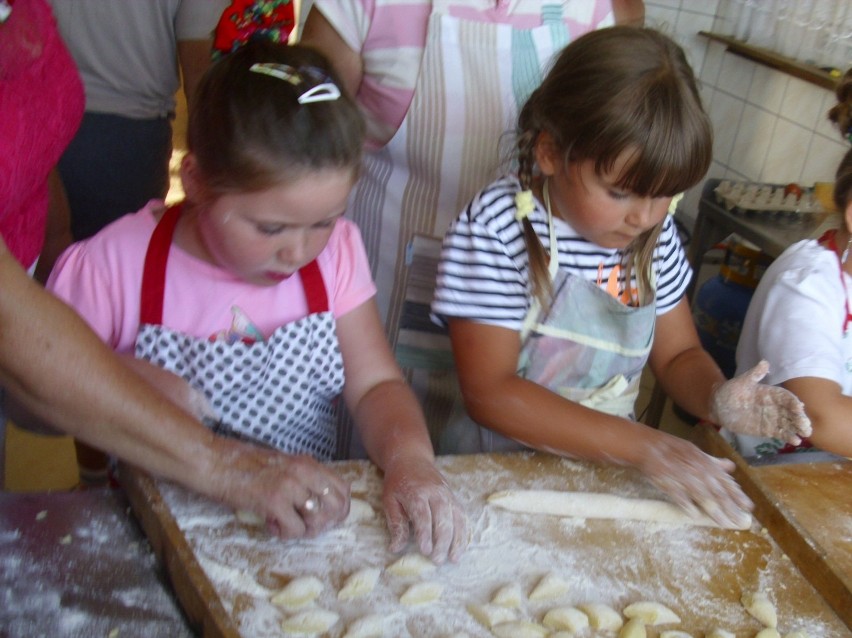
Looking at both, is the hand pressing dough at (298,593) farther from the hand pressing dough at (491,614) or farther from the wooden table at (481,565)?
the hand pressing dough at (491,614)

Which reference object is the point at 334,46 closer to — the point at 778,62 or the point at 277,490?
the point at 277,490

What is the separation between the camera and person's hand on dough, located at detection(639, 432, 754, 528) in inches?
44.5

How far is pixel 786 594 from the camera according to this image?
1029 mm

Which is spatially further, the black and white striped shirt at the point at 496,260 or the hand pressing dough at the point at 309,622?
the black and white striped shirt at the point at 496,260

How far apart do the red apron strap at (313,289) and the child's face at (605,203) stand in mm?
399

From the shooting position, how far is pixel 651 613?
3.13ft

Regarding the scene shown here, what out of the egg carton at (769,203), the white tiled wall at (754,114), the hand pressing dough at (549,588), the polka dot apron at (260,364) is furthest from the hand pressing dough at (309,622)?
the white tiled wall at (754,114)

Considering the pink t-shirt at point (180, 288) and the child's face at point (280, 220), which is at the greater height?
the child's face at point (280, 220)

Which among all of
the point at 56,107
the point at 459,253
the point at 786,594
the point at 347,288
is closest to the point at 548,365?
the point at 459,253

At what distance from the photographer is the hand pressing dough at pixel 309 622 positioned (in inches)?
34.2

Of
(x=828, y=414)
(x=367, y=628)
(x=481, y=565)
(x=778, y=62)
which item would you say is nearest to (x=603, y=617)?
(x=481, y=565)

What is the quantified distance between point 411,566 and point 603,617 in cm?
22

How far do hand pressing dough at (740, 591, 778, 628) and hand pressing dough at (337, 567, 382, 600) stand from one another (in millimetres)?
434

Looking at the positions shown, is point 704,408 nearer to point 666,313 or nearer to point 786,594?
point 666,313
